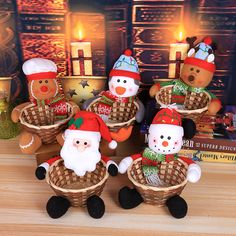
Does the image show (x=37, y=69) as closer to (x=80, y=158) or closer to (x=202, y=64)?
(x=80, y=158)

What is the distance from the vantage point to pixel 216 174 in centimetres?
82

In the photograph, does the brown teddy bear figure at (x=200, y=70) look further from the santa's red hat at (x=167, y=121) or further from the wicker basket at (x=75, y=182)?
the wicker basket at (x=75, y=182)

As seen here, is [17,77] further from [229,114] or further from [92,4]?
[229,114]

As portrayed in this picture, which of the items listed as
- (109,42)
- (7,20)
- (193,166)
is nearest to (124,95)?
(109,42)

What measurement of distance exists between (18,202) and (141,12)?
548 millimetres

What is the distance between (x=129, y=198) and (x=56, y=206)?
143mm

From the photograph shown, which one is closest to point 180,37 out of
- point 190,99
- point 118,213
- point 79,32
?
point 190,99

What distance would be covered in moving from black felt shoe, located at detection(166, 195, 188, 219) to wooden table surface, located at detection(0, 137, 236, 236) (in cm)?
1

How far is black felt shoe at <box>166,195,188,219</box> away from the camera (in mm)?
681

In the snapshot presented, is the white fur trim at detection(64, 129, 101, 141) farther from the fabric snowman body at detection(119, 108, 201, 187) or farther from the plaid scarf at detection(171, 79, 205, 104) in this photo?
the plaid scarf at detection(171, 79, 205, 104)

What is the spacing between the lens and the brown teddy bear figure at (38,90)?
0.82m

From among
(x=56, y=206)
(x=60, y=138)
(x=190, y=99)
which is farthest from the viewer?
(x=190, y=99)

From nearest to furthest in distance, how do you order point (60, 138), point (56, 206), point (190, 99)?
point (56, 206)
point (60, 138)
point (190, 99)

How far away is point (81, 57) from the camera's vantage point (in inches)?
38.1
